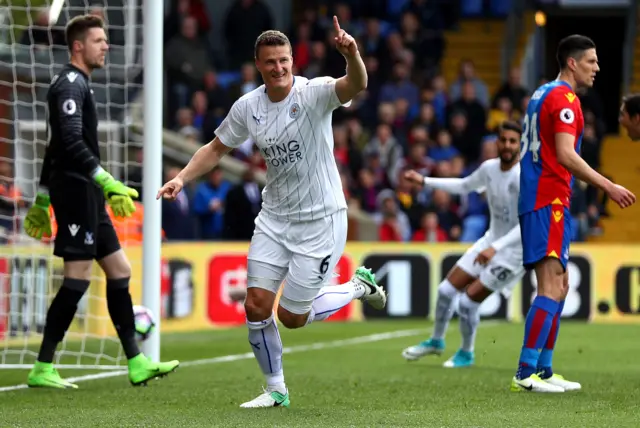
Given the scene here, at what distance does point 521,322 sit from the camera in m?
16.4

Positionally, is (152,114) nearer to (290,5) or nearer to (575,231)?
(575,231)

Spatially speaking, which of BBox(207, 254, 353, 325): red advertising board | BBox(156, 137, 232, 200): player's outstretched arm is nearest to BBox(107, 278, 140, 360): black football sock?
BBox(156, 137, 232, 200): player's outstretched arm

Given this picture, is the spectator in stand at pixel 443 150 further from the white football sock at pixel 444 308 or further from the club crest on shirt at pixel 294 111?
the club crest on shirt at pixel 294 111

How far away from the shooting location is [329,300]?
7.76 meters

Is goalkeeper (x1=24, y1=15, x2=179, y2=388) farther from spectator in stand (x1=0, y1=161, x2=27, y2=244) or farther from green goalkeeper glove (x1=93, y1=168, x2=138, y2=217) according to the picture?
spectator in stand (x1=0, y1=161, x2=27, y2=244)

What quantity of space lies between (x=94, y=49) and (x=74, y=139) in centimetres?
68

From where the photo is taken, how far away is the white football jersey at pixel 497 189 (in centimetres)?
1044

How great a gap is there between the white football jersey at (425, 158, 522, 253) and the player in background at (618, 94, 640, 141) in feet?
6.70

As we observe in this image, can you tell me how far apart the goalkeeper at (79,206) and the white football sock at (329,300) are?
1.45m

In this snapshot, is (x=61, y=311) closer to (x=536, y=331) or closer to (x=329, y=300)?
(x=329, y=300)

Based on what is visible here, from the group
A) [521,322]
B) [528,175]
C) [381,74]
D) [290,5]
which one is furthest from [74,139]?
[290,5]

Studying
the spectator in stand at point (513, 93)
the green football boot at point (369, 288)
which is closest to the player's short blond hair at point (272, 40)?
the green football boot at point (369, 288)

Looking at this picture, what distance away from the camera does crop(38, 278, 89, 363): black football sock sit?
28.5 ft

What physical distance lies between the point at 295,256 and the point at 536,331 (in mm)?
1735
